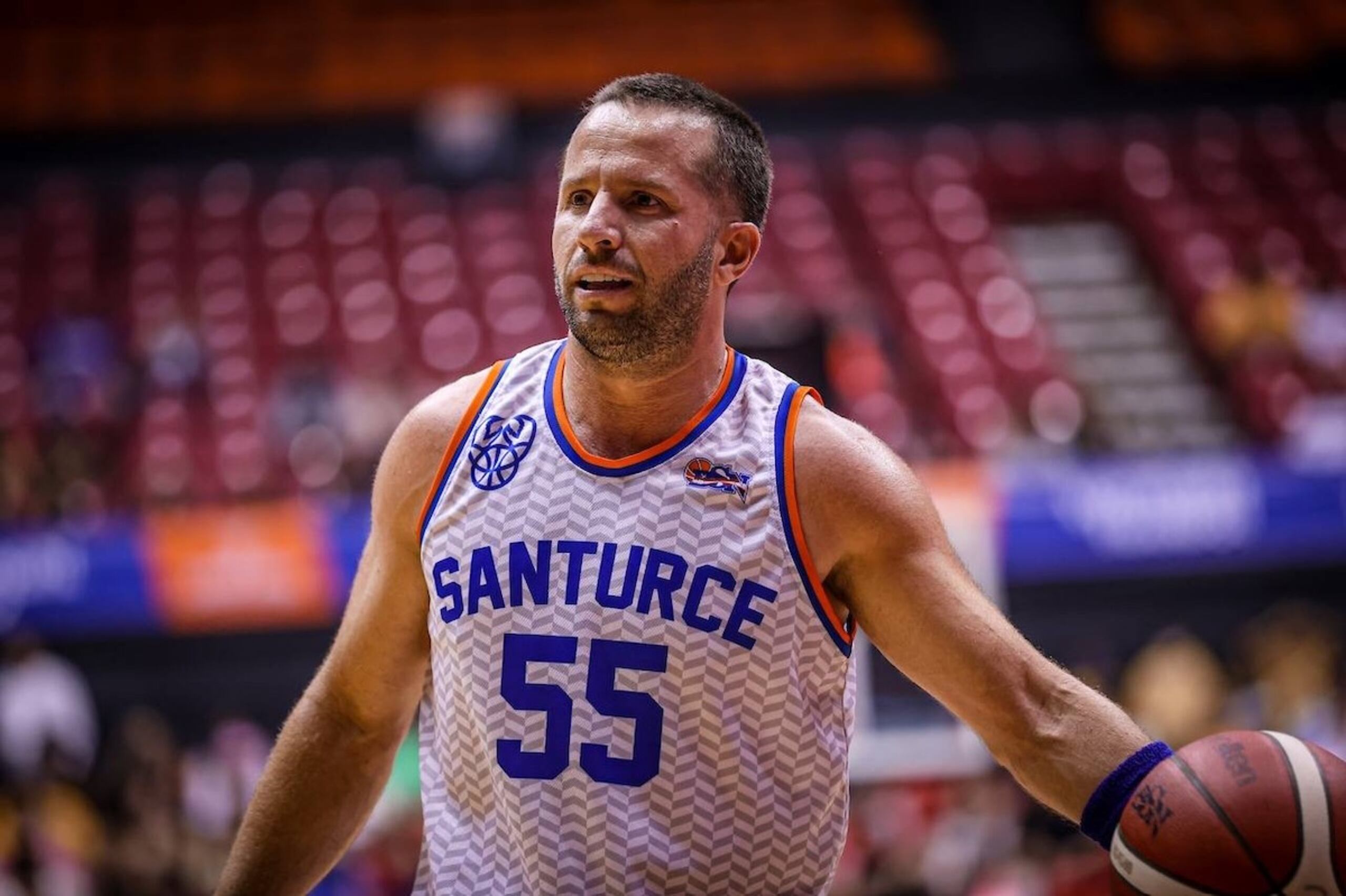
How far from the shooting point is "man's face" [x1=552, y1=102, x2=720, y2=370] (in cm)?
247

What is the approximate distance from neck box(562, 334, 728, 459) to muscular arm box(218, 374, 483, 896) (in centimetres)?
23

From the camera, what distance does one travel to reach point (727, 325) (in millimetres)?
9789

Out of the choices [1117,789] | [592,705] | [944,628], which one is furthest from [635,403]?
[1117,789]

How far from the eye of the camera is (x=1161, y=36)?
49.3ft

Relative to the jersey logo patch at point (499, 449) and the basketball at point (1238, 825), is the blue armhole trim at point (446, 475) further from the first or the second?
the basketball at point (1238, 825)

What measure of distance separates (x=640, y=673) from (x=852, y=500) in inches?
17.1

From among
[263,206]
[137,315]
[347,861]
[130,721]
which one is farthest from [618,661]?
[263,206]

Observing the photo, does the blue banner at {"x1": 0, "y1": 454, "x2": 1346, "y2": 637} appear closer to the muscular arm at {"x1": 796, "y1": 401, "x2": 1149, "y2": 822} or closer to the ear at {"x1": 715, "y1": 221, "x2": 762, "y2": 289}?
the ear at {"x1": 715, "y1": 221, "x2": 762, "y2": 289}

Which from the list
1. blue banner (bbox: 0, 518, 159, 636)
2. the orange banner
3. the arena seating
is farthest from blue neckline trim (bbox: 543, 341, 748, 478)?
the arena seating

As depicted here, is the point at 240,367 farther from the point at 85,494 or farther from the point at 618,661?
the point at 618,661

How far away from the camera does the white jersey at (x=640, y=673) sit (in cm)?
241

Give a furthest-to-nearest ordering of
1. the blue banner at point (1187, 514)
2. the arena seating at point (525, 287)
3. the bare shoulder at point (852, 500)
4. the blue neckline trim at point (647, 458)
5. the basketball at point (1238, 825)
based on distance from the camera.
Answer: the arena seating at point (525, 287), the blue banner at point (1187, 514), the blue neckline trim at point (647, 458), the bare shoulder at point (852, 500), the basketball at point (1238, 825)

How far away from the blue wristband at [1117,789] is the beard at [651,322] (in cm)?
96

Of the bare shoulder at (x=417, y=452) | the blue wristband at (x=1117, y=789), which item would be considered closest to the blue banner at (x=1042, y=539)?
the bare shoulder at (x=417, y=452)
